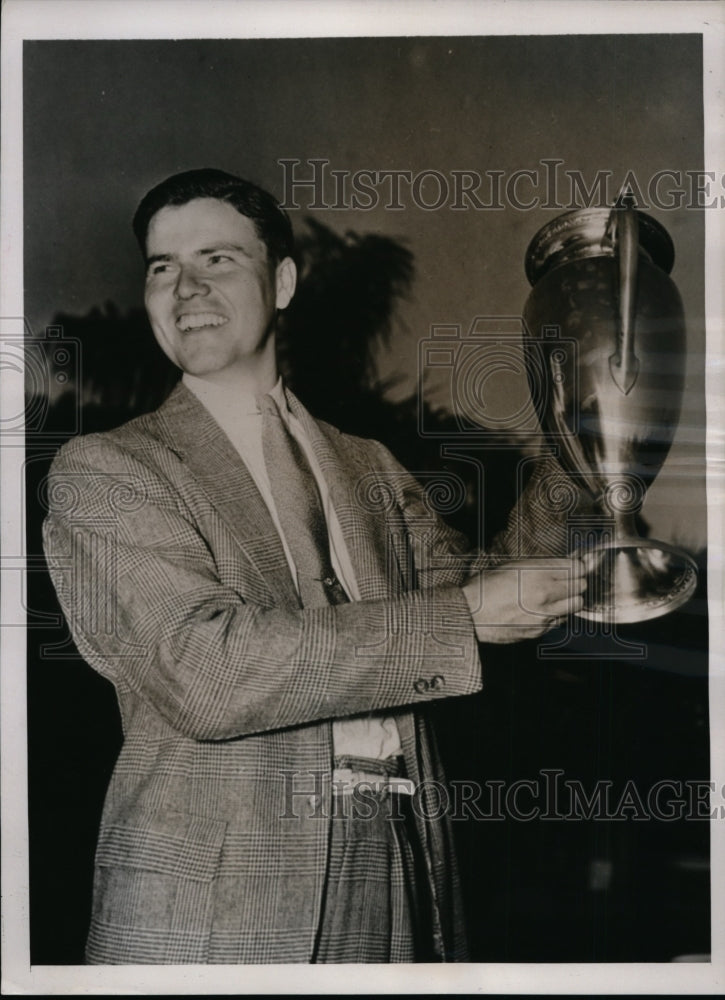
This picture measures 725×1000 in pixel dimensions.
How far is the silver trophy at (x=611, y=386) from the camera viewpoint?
207 cm

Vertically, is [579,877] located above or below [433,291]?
below

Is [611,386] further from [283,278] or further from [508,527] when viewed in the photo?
[283,278]

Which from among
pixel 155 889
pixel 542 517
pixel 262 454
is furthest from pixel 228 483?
pixel 155 889

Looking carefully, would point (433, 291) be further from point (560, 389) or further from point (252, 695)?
point (252, 695)

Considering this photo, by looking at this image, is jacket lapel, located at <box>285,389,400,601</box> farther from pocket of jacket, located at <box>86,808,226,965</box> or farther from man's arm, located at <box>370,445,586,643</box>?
pocket of jacket, located at <box>86,808,226,965</box>

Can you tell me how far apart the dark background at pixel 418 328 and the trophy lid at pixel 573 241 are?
3 centimetres

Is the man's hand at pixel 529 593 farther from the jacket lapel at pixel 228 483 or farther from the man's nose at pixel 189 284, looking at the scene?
the man's nose at pixel 189 284

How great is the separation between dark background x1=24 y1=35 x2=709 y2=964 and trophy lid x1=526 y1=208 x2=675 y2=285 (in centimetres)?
3

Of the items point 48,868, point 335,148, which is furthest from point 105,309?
point 48,868

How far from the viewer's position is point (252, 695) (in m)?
1.95

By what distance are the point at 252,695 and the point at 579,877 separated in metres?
0.73

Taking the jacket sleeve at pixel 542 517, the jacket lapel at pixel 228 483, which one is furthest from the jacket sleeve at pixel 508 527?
the jacket lapel at pixel 228 483

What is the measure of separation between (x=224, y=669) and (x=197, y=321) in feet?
2.20

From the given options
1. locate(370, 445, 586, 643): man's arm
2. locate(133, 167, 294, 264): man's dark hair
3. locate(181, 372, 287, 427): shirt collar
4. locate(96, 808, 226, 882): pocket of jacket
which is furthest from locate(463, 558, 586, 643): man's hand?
locate(133, 167, 294, 264): man's dark hair
